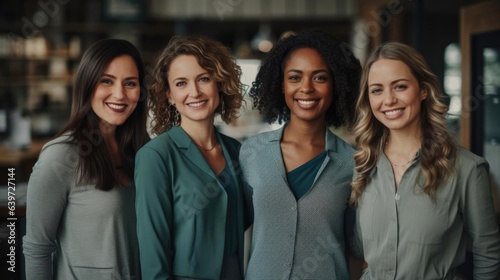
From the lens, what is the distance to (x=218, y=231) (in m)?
1.96

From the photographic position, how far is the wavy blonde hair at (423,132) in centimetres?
183

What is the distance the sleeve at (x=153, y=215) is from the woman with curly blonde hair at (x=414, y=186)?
617 mm

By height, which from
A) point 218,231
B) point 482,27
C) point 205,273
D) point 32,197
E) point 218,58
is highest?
point 482,27

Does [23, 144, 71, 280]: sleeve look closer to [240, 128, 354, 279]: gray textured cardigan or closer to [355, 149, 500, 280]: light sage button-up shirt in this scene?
[240, 128, 354, 279]: gray textured cardigan

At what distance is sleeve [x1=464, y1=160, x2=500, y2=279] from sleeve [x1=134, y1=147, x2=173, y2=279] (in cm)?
92

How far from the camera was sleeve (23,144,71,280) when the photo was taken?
1929mm

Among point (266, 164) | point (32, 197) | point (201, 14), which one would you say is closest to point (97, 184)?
point (32, 197)

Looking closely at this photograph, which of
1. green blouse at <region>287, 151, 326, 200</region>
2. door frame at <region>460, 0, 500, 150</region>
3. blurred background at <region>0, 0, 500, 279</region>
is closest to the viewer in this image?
green blouse at <region>287, 151, 326, 200</region>

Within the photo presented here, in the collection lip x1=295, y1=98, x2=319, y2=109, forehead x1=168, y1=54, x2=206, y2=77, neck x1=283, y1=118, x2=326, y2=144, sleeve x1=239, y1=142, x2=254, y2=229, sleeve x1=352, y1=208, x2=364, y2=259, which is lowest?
sleeve x1=352, y1=208, x2=364, y2=259

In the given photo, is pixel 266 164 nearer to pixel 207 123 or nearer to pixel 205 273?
pixel 207 123

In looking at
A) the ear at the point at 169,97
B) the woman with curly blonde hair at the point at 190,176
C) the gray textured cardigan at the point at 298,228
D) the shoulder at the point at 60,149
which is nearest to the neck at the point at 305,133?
the gray textured cardigan at the point at 298,228

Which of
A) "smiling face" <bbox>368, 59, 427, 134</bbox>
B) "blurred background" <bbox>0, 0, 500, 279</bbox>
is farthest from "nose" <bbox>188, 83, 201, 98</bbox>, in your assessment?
"blurred background" <bbox>0, 0, 500, 279</bbox>

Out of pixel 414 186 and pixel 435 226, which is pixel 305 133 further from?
pixel 435 226

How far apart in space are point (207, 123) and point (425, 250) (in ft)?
2.70
